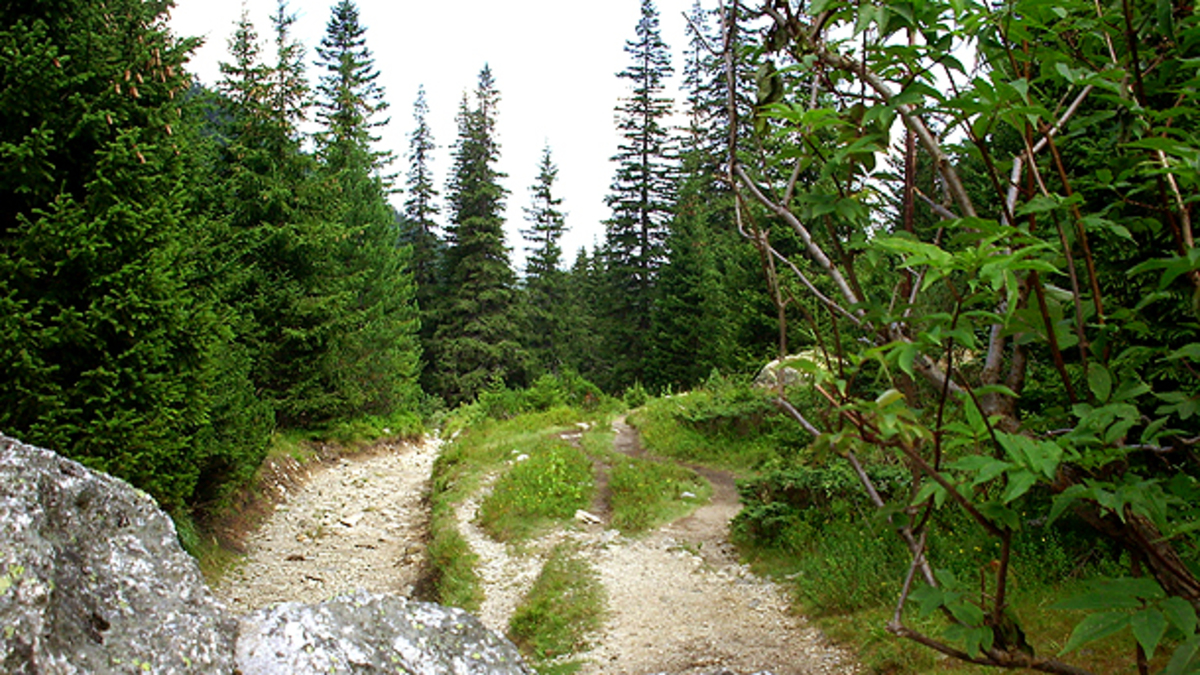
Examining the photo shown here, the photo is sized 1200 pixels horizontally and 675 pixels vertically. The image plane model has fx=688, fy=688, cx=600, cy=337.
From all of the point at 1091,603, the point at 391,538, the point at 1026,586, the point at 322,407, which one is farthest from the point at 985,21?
the point at 322,407

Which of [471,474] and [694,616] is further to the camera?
[471,474]

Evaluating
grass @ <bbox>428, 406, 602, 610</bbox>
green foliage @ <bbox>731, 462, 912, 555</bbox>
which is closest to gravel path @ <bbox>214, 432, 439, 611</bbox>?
grass @ <bbox>428, 406, 602, 610</bbox>

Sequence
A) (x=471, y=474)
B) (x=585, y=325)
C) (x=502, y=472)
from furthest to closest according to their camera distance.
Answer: (x=585, y=325) < (x=471, y=474) < (x=502, y=472)

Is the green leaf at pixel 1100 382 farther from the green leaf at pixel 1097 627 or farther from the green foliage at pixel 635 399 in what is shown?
the green foliage at pixel 635 399

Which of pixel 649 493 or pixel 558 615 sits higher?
pixel 649 493

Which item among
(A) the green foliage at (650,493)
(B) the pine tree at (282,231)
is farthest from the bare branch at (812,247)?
(B) the pine tree at (282,231)

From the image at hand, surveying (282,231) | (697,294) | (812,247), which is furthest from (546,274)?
(812,247)

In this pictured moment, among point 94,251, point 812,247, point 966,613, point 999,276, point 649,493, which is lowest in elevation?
point 649,493

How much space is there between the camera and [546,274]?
147 feet

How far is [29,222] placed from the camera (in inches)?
235

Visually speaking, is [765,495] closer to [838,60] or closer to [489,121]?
[838,60]

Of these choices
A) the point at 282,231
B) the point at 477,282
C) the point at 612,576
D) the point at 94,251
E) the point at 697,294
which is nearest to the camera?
the point at 94,251

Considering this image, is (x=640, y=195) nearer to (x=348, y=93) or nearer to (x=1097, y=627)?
(x=348, y=93)

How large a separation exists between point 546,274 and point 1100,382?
43873 mm
